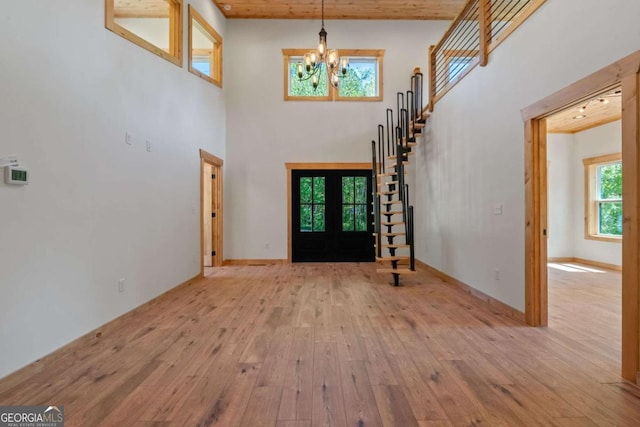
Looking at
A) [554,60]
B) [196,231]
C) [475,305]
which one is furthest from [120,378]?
[554,60]

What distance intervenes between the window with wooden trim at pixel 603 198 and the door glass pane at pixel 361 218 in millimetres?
4340

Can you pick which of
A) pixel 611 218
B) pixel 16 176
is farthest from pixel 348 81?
pixel 16 176

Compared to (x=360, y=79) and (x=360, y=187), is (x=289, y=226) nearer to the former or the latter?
(x=360, y=187)

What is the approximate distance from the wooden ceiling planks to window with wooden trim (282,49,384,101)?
331cm

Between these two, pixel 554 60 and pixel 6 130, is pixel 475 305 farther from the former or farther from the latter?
pixel 6 130

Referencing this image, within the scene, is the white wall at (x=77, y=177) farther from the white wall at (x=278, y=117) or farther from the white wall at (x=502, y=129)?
the white wall at (x=502, y=129)

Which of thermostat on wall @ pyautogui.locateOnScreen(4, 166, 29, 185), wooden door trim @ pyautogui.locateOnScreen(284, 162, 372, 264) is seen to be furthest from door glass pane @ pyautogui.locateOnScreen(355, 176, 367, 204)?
thermostat on wall @ pyautogui.locateOnScreen(4, 166, 29, 185)

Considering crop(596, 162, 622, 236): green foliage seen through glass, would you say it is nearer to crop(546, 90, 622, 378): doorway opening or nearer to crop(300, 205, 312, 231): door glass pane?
crop(546, 90, 622, 378): doorway opening

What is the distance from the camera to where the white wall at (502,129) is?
236 centimetres

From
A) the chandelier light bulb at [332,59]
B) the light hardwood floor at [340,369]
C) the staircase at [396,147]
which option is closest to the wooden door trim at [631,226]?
the light hardwood floor at [340,369]

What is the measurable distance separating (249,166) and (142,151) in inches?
123

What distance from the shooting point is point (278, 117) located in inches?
265

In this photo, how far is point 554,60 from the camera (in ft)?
9.00

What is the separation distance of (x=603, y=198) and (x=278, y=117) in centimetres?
660
